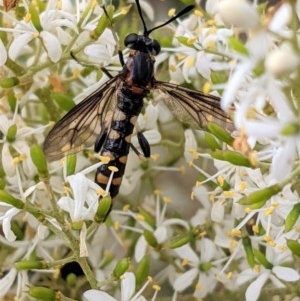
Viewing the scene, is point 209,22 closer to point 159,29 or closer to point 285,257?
point 159,29

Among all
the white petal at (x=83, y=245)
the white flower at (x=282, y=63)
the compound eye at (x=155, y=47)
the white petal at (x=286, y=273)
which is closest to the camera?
the white flower at (x=282, y=63)

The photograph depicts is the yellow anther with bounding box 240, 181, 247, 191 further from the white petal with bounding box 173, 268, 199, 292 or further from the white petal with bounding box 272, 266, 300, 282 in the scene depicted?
the white petal with bounding box 173, 268, 199, 292

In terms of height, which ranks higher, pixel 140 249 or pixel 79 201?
pixel 79 201

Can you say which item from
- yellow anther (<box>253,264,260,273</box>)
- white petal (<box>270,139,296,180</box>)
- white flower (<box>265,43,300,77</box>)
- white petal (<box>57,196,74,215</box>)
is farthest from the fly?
white flower (<box>265,43,300,77</box>)

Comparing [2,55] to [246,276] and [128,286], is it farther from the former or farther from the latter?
[246,276]

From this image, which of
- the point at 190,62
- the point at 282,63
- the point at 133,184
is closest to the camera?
the point at 282,63

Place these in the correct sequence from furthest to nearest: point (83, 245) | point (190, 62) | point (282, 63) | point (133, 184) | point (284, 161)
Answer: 1. point (133, 184)
2. point (190, 62)
3. point (83, 245)
4. point (284, 161)
5. point (282, 63)

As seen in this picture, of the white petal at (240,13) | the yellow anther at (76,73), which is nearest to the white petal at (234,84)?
the white petal at (240,13)

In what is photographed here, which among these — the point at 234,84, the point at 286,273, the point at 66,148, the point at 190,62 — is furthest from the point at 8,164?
the point at 234,84

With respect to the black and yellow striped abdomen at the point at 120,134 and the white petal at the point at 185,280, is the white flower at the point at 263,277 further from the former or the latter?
the black and yellow striped abdomen at the point at 120,134
